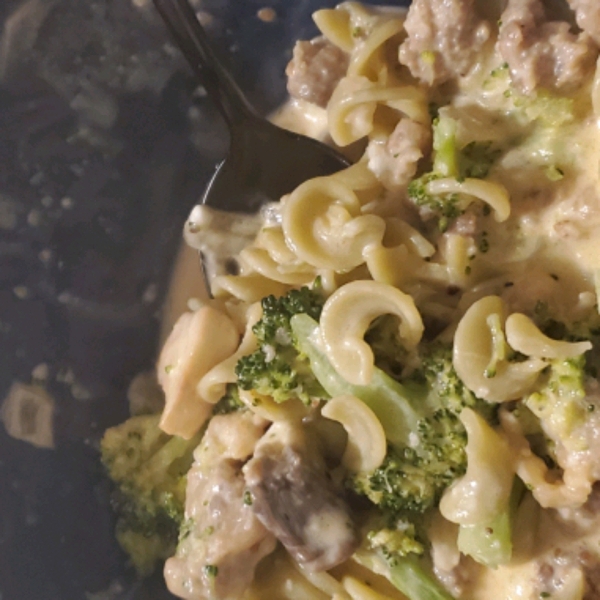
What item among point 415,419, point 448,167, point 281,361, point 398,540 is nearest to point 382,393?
point 415,419

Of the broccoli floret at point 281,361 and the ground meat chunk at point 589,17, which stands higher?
the ground meat chunk at point 589,17

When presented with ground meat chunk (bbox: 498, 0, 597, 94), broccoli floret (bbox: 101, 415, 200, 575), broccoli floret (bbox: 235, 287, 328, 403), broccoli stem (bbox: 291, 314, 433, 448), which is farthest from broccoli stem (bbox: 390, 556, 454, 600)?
ground meat chunk (bbox: 498, 0, 597, 94)

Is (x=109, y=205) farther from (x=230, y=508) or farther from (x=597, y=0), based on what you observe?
(x=597, y=0)

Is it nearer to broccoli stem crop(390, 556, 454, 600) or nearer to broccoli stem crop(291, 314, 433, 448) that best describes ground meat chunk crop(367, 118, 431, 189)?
broccoli stem crop(291, 314, 433, 448)

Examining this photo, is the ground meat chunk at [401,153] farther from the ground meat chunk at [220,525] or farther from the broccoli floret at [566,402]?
the ground meat chunk at [220,525]

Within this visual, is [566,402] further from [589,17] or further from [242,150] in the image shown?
[242,150]

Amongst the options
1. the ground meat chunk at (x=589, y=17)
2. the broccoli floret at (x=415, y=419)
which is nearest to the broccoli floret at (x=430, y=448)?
the broccoli floret at (x=415, y=419)

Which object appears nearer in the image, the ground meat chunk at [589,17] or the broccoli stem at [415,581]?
the ground meat chunk at [589,17]
